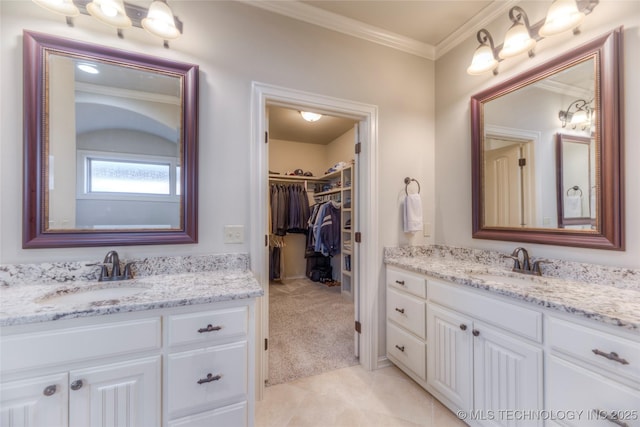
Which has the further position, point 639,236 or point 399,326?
point 399,326

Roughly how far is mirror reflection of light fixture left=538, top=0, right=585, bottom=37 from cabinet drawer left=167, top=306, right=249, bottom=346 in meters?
2.20

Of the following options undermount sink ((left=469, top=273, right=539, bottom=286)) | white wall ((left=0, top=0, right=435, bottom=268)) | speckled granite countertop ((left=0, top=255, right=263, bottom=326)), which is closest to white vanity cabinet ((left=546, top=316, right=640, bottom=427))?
undermount sink ((left=469, top=273, right=539, bottom=286))

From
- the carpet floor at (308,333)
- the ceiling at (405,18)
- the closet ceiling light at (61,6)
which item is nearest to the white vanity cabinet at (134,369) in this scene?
the carpet floor at (308,333)

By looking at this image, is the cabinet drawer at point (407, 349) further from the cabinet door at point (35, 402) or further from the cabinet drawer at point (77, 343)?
the cabinet door at point (35, 402)

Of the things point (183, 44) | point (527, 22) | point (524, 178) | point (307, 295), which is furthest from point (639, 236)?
point (307, 295)

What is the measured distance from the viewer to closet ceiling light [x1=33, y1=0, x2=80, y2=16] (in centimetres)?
120

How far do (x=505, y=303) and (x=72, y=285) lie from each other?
6.98ft

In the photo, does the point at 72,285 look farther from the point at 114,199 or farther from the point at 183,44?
the point at 183,44

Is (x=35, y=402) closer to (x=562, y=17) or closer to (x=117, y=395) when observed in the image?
(x=117, y=395)

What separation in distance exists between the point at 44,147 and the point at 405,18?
2.43m

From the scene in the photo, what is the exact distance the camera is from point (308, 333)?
2605 millimetres

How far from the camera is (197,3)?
62.6 inches

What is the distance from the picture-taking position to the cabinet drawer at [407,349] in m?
1.73

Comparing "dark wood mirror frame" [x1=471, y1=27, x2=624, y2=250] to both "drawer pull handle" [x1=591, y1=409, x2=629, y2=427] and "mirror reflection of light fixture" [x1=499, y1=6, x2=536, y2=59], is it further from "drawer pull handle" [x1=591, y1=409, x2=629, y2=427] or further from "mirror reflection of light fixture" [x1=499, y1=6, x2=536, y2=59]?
"drawer pull handle" [x1=591, y1=409, x2=629, y2=427]
